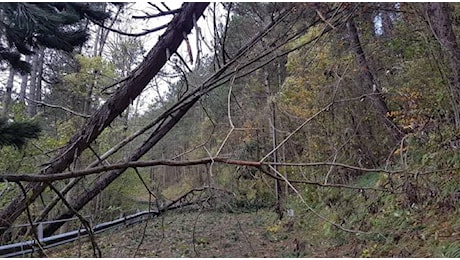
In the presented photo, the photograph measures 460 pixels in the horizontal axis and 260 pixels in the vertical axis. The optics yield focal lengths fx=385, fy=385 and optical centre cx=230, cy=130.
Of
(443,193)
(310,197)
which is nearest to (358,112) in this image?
(310,197)

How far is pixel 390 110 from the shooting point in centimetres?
569

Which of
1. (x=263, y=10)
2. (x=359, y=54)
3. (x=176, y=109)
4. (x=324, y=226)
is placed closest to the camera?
(x=176, y=109)

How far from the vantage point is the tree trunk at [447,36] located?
3588mm

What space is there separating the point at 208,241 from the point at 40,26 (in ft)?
13.0

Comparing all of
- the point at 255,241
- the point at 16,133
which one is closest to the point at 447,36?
the point at 255,241

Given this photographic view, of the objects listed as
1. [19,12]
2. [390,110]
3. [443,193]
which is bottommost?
[443,193]

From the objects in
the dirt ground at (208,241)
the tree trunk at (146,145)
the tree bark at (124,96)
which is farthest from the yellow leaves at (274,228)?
the tree bark at (124,96)

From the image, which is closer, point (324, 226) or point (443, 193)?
point (443, 193)

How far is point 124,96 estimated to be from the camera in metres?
1.80

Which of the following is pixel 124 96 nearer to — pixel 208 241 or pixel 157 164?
pixel 157 164

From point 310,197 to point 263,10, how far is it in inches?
163

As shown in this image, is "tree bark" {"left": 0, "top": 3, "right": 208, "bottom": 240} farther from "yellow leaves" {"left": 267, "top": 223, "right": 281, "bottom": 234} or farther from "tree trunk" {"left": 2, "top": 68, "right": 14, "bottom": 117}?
"yellow leaves" {"left": 267, "top": 223, "right": 281, "bottom": 234}

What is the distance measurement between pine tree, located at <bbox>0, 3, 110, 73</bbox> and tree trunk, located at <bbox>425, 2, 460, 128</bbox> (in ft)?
9.82

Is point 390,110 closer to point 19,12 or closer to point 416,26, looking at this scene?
point 416,26
